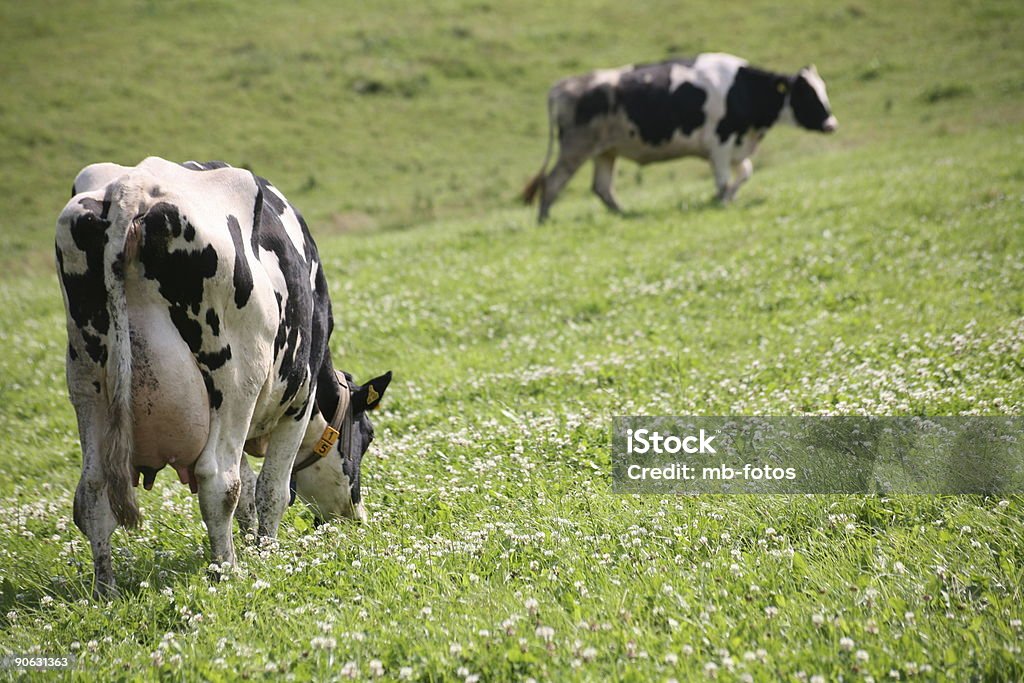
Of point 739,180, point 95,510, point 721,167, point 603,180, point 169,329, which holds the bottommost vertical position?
point 603,180

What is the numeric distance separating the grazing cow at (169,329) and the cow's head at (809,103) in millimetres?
17996

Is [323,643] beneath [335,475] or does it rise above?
above

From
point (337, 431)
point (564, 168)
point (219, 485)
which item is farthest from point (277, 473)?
point (564, 168)

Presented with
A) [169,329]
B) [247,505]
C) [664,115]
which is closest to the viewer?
[169,329]

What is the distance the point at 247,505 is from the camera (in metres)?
7.39

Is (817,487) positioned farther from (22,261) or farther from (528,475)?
(22,261)

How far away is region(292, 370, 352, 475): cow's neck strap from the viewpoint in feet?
24.7

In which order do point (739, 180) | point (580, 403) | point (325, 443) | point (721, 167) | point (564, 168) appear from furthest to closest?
1. point (564, 168)
2. point (721, 167)
3. point (739, 180)
4. point (580, 403)
5. point (325, 443)

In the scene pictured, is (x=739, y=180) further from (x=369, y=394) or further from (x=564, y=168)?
(x=369, y=394)

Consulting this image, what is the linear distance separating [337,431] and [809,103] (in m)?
17.9

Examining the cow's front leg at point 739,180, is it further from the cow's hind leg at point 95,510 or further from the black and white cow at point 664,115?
the cow's hind leg at point 95,510

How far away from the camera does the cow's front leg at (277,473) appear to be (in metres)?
6.98

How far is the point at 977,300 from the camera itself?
1120 centimetres

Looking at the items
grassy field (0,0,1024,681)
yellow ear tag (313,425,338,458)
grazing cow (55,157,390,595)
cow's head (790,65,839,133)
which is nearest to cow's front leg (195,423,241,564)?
grazing cow (55,157,390,595)
